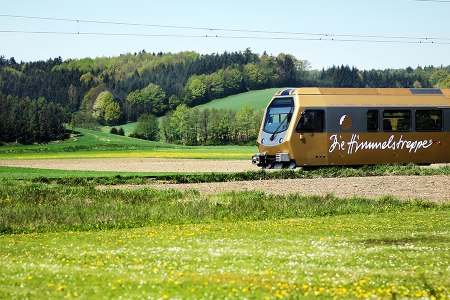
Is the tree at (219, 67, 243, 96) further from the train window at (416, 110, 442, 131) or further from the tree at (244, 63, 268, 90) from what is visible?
the train window at (416, 110, 442, 131)

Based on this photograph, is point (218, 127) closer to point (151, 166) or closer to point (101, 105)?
point (101, 105)

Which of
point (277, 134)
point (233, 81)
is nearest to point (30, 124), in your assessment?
point (277, 134)

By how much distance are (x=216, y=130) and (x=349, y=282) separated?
128096mm

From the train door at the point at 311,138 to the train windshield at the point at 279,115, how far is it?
2.71 feet

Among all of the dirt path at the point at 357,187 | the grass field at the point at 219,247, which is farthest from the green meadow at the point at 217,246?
the dirt path at the point at 357,187

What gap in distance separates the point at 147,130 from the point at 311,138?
104 meters

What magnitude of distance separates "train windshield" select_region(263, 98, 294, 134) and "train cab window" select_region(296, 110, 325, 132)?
0.74 meters

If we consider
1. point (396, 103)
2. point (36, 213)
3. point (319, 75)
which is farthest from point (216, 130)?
point (36, 213)

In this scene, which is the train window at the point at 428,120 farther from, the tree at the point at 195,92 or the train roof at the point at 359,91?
the tree at the point at 195,92

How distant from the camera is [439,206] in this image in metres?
27.0

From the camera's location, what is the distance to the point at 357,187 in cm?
3456

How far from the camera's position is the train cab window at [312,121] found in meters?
43.2

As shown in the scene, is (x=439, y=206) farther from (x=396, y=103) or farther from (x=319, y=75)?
(x=319, y=75)

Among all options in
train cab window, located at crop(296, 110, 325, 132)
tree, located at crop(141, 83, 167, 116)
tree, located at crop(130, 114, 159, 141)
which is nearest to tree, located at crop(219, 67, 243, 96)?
tree, located at crop(141, 83, 167, 116)
